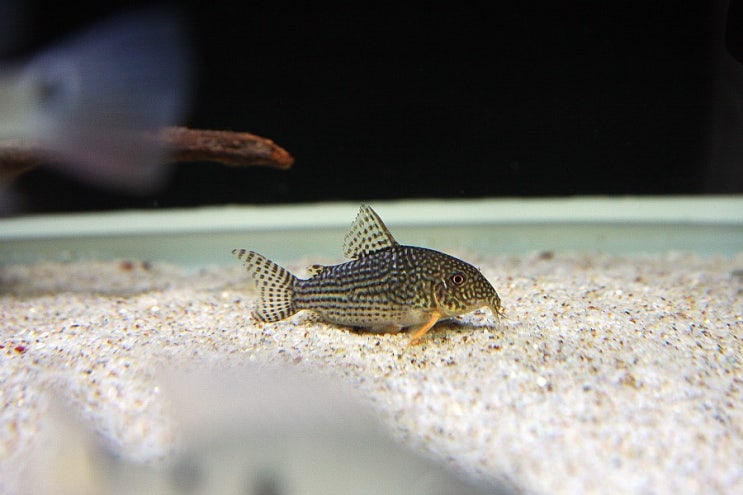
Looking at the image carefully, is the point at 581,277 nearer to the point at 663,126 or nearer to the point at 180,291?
the point at 663,126

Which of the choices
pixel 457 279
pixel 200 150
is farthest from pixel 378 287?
pixel 200 150

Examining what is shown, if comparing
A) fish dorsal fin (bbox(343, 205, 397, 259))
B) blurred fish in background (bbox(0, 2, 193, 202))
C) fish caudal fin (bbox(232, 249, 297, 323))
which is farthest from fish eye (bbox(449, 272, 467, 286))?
blurred fish in background (bbox(0, 2, 193, 202))

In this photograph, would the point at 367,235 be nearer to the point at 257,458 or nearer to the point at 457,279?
the point at 457,279

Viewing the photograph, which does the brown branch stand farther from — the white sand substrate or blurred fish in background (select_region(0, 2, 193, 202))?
the white sand substrate

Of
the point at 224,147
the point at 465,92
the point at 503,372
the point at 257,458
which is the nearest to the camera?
the point at 257,458

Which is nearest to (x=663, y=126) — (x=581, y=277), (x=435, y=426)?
(x=581, y=277)

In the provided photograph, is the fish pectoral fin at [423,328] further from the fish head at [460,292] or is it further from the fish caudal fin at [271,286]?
the fish caudal fin at [271,286]

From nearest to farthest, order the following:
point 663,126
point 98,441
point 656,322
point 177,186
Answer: point 98,441 → point 656,322 → point 663,126 → point 177,186
